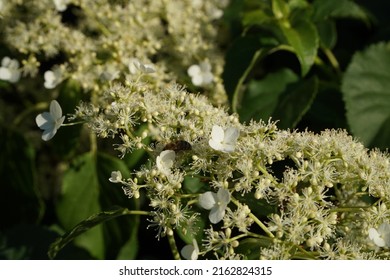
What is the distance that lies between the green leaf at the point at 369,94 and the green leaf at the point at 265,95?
0.54ft

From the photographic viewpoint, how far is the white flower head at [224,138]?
1.08m

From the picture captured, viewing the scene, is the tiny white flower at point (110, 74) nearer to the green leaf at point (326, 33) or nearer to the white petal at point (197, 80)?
the white petal at point (197, 80)

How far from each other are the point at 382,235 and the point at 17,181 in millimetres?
1093

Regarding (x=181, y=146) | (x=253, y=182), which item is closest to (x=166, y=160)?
(x=181, y=146)

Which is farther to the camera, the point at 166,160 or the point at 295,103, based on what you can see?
the point at 295,103

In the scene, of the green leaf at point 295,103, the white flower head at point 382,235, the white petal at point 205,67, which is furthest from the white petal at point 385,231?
the white petal at point 205,67

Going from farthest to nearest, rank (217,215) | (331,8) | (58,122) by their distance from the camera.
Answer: (331,8) → (58,122) → (217,215)

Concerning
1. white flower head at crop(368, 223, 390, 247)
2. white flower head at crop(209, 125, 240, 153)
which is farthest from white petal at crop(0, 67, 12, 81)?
white flower head at crop(368, 223, 390, 247)

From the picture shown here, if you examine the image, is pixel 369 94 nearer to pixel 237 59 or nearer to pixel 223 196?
pixel 237 59

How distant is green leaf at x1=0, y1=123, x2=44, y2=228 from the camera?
1.79 metres

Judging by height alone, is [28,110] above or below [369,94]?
below

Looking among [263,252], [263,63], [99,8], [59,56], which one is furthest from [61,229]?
[263,252]

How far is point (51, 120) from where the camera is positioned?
132 cm

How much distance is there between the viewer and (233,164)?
3.65 feet
